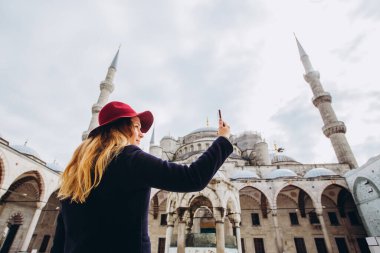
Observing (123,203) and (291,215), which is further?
(291,215)

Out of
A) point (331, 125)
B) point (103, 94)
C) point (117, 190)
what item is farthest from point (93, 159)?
point (331, 125)

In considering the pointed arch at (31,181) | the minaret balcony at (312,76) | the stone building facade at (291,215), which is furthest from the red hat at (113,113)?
the minaret balcony at (312,76)

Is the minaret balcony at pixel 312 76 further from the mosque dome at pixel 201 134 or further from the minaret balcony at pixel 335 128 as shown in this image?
the mosque dome at pixel 201 134

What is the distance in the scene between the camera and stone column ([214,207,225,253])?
21.4ft

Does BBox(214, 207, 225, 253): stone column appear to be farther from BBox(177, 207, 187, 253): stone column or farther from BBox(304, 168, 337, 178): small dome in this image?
BBox(304, 168, 337, 178): small dome

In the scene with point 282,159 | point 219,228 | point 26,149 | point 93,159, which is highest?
point 282,159

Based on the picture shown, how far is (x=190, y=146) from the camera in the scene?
2495 cm

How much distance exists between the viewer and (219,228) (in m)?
6.90

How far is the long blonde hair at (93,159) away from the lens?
3.31ft

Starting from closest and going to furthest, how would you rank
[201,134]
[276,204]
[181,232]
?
[181,232], [276,204], [201,134]

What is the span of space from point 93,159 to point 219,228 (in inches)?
268

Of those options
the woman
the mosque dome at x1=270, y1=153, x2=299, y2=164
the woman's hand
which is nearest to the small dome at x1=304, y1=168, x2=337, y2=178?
the mosque dome at x1=270, y1=153, x2=299, y2=164

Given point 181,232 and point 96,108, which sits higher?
point 96,108

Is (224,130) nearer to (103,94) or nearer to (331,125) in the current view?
(103,94)
